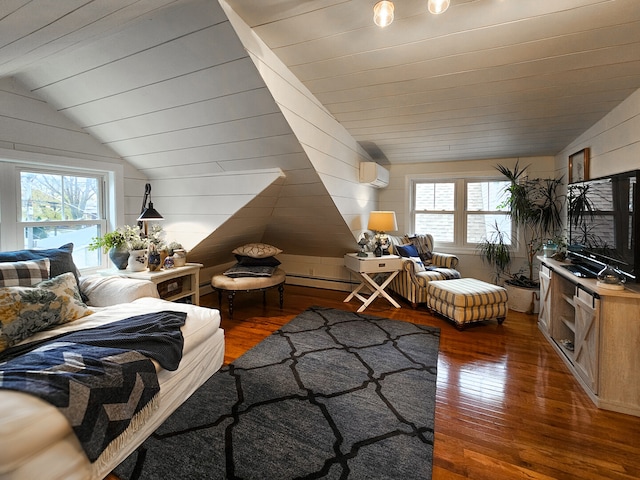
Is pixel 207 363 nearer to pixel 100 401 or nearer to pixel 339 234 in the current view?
pixel 100 401

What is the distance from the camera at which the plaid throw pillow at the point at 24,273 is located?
68.3 inches

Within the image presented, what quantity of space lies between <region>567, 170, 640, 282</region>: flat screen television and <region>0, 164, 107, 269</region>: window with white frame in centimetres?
423

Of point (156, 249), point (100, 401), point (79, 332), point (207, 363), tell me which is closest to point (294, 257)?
point (156, 249)

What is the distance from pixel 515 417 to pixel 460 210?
3.21m

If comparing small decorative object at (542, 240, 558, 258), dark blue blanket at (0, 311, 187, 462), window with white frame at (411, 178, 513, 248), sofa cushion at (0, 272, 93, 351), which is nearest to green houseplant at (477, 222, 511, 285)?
window with white frame at (411, 178, 513, 248)

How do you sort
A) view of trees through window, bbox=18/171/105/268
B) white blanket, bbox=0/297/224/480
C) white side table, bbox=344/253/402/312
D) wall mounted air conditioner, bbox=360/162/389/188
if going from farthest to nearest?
wall mounted air conditioner, bbox=360/162/389/188 < white side table, bbox=344/253/402/312 < view of trees through window, bbox=18/171/105/268 < white blanket, bbox=0/297/224/480

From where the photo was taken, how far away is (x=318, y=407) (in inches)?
71.7

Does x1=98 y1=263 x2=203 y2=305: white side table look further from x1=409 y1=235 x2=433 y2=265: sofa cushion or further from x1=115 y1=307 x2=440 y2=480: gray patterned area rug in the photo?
x1=409 y1=235 x2=433 y2=265: sofa cushion

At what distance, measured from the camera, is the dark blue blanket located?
1175 millimetres

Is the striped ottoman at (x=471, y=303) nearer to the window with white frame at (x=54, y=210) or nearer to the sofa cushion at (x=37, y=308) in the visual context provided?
the sofa cushion at (x=37, y=308)

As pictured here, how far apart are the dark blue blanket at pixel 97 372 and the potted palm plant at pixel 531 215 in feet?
12.1

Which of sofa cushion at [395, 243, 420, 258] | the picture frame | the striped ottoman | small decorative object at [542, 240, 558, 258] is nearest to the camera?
the picture frame

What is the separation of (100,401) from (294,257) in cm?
370

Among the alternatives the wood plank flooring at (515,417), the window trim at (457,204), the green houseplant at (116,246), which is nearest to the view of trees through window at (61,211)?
the green houseplant at (116,246)
